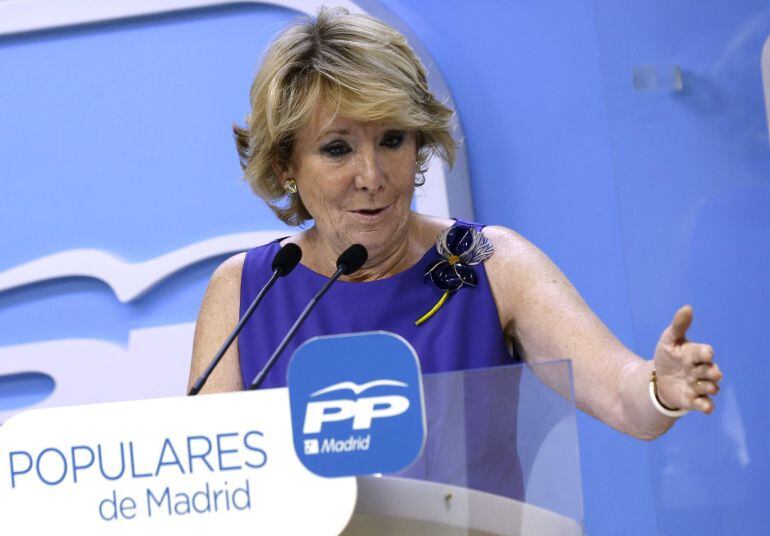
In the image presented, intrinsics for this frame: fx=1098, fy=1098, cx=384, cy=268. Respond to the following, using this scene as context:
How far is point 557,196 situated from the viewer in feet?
9.07

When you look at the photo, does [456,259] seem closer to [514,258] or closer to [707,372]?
[514,258]

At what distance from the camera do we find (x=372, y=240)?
5.95 feet

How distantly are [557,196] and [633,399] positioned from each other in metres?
1.42

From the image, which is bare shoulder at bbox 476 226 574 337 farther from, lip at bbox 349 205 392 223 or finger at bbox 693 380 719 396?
finger at bbox 693 380 719 396

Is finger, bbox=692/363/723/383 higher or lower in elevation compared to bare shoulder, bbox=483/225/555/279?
lower

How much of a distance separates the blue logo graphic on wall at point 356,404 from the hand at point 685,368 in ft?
0.95

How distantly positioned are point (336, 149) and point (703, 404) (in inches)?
34.0

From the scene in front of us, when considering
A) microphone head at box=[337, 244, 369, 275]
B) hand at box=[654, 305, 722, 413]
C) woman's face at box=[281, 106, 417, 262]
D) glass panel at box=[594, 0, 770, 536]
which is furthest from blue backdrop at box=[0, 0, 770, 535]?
hand at box=[654, 305, 722, 413]

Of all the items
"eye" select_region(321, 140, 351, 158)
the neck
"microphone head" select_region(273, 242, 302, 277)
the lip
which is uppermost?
"eye" select_region(321, 140, 351, 158)

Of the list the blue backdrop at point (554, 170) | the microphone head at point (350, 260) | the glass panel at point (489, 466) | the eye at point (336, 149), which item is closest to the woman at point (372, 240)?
the eye at point (336, 149)

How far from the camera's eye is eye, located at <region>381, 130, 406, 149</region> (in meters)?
1.81

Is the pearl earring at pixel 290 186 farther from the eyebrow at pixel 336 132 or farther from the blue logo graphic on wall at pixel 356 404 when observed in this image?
the blue logo graphic on wall at pixel 356 404

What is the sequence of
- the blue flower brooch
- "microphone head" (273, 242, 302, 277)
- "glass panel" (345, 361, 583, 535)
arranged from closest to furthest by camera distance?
"glass panel" (345, 361, 583, 535) → "microphone head" (273, 242, 302, 277) → the blue flower brooch

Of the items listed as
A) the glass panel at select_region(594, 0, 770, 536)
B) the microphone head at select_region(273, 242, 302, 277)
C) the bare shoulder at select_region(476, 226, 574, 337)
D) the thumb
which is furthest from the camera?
the glass panel at select_region(594, 0, 770, 536)
